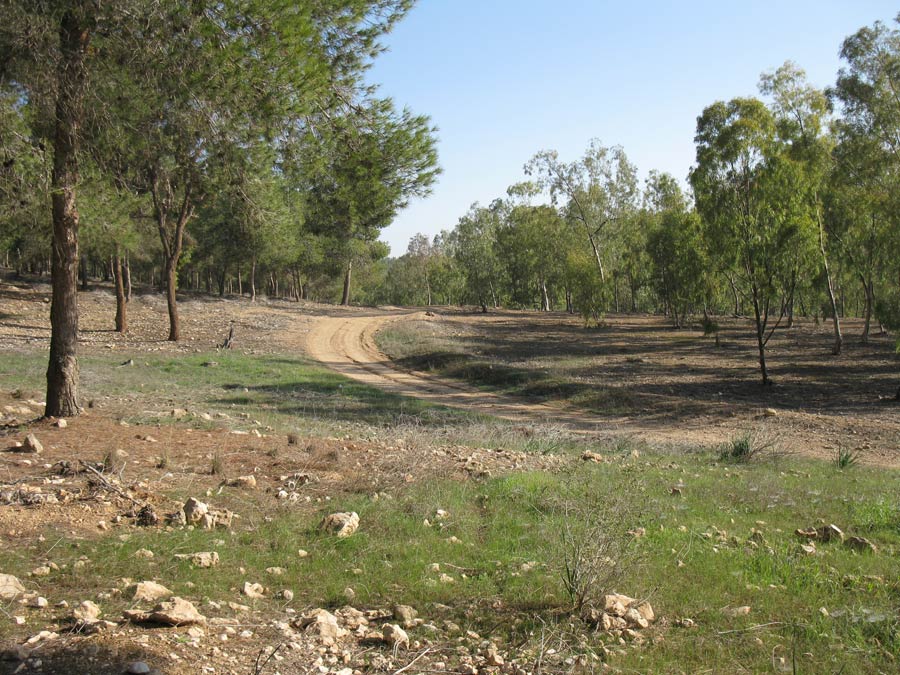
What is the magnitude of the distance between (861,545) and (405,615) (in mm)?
4370

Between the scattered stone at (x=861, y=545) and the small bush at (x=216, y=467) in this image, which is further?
the small bush at (x=216, y=467)

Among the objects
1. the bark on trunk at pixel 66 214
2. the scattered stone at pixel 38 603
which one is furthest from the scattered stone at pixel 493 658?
the bark on trunk at pixel 66 214

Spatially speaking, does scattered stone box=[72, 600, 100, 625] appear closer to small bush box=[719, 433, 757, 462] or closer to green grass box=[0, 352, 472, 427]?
green grass box=[0, 352, 472, 427]

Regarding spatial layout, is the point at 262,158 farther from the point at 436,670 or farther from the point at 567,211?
the point at 567,211

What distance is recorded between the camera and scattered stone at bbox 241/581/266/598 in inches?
175

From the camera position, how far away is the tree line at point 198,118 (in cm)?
704

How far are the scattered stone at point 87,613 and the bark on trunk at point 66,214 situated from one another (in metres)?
5.28

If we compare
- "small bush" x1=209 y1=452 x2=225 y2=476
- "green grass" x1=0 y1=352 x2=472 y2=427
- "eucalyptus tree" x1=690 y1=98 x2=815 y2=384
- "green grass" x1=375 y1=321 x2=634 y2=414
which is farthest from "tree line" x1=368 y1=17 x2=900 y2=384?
"small bush" x1=209 y1=452 x2=225 y2=476

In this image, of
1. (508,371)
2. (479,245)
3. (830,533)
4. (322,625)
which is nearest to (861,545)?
(830,533)

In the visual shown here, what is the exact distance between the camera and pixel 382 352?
A: 3070cm

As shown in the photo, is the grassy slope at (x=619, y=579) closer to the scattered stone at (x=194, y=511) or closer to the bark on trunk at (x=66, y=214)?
the scattered stone at (x=194, y=511)

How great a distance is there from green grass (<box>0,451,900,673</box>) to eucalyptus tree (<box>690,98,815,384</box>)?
1419 cm

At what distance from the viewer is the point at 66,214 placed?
8.30 meters

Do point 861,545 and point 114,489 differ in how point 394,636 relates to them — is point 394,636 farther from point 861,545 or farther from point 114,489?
point 861,545
